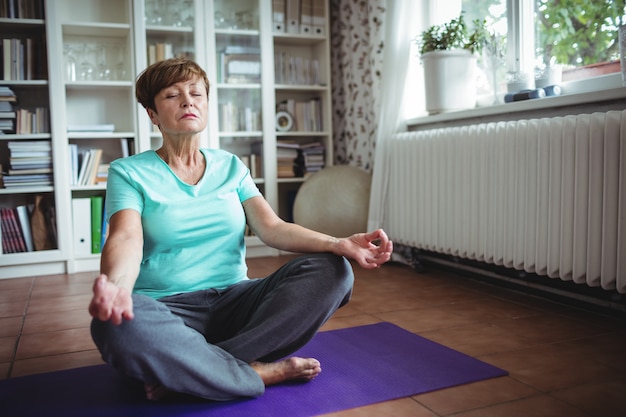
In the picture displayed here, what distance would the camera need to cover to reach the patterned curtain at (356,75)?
3.67 metres

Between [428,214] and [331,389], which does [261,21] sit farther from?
[331,389]

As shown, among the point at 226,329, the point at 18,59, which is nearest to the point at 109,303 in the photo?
the point at 226,329

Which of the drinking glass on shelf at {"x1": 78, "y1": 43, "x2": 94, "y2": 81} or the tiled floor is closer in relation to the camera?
the tiled floor

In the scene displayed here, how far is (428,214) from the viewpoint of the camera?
300cm

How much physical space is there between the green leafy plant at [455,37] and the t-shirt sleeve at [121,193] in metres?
1.99

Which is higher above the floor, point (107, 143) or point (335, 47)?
point (335, 47)

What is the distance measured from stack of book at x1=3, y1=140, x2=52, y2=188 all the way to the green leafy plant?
225 centimetres

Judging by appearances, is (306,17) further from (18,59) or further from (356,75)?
(18,59)

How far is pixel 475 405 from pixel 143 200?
3.16 ft

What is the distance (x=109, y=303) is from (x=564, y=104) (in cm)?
191

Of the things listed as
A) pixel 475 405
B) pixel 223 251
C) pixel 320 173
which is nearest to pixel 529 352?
pixel 475 405

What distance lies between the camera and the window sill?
2135 millimetres

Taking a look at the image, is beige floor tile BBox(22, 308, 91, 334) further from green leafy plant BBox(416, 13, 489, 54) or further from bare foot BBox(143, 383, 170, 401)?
green leafy plant BBox(416, 13, 489, 54)

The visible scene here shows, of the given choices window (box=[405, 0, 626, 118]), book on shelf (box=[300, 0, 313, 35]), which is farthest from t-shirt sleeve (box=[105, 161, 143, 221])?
book on shelf (box=[300, 0, 313, 35])
